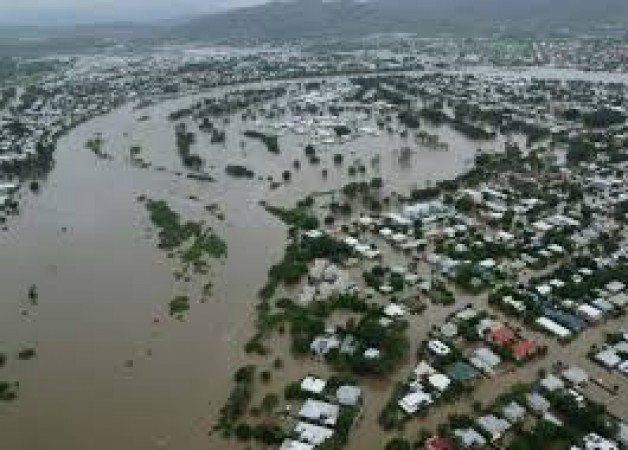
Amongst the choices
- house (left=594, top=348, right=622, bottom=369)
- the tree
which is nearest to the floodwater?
the tree

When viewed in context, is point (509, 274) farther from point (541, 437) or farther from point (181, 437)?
point (181, 437)

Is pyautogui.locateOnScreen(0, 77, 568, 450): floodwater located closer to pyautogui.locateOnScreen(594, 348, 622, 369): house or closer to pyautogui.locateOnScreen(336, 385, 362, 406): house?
pyautogui.locateOnScreen(336, 385, 362, 406): house

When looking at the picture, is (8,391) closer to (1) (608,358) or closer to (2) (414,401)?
(2) (414,401)

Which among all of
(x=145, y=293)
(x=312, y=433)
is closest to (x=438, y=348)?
(x=312, y=433)

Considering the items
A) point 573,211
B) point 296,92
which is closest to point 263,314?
point 573,211

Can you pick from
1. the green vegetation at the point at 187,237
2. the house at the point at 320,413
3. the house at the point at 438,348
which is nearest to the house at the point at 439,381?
the house at the point at 438,348
